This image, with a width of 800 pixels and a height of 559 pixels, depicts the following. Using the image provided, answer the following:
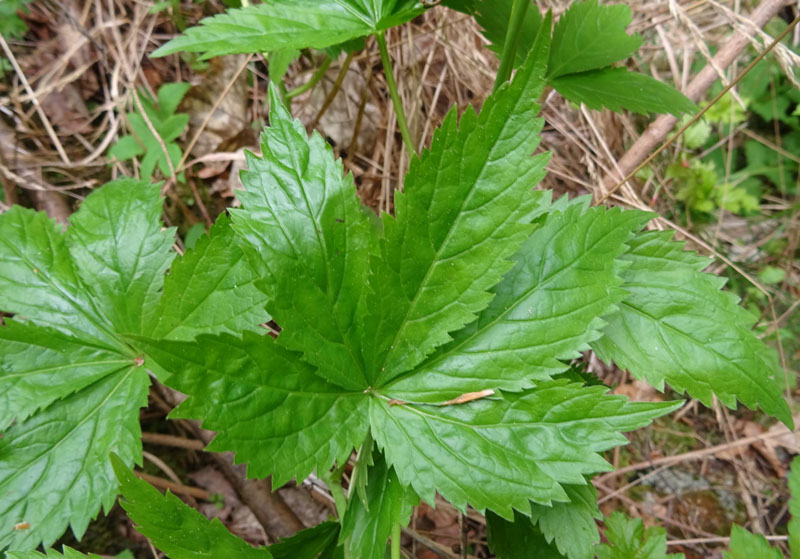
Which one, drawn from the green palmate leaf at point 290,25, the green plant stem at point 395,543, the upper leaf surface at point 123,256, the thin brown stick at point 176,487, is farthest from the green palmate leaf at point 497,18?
the thin brown stick at point 176,487

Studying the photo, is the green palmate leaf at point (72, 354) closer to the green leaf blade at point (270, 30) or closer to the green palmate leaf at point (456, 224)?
the green leaf blade at point (270, 30)

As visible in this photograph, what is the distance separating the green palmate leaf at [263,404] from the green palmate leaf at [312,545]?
1.10 feet

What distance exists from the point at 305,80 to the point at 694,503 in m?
2.53

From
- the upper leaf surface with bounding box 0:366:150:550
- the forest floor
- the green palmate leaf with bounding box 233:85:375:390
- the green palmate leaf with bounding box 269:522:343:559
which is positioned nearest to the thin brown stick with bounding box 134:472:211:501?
the forest floor

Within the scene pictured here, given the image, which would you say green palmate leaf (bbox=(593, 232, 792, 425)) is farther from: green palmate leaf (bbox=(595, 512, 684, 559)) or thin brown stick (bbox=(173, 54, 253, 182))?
thin brown stick (bbox=(173, 54, 253, 182))

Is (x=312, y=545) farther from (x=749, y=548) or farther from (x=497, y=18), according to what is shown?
(x=497, y=18)

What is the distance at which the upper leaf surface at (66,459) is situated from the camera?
1.24m

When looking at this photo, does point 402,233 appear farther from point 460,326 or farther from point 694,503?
point 694,503

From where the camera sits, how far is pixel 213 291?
1.33m

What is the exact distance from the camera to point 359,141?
7.53ft

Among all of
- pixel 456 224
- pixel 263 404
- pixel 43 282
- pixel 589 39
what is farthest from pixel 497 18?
pixel 43 282

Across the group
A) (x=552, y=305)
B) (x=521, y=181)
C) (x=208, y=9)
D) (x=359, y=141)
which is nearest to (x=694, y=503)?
(x=552, y=305)

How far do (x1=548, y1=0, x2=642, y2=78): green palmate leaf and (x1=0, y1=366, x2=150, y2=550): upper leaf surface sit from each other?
1531 mm

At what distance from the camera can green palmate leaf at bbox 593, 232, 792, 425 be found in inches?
47.4
